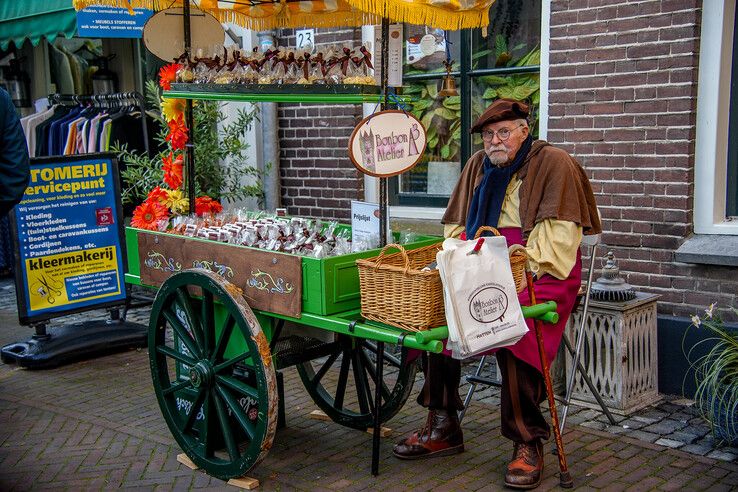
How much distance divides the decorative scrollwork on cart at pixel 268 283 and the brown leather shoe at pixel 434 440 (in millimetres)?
1041

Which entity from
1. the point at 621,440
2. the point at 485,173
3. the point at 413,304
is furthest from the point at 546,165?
the point at 621,440

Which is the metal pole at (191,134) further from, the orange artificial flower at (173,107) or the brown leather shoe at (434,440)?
the brown leather shoe at (434,440)

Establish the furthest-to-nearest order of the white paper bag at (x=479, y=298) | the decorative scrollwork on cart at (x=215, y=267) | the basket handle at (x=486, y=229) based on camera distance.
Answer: the decorative scrollwork on cart at (x=215, y=267)
the basket handle at (x=486, y=229)
the white paper bag at (x=479, y=298)

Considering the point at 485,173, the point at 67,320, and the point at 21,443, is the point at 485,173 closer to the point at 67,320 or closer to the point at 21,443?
the point at 21,443

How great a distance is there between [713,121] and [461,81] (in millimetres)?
2007

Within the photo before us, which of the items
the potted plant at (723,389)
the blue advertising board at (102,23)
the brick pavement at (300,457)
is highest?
the blue advertising board at (102,23)

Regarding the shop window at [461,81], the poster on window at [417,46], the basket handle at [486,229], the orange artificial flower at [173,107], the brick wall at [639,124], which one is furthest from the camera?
the poster on window at [417,46]

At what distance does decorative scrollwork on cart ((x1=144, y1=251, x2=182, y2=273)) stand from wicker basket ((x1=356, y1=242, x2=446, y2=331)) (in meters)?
1.25

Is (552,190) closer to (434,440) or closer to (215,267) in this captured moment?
(434,440)

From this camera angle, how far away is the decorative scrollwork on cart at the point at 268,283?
13.3ft

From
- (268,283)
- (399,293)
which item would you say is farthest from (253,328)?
(399,293)

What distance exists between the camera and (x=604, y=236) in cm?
557

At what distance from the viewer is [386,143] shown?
405 cm

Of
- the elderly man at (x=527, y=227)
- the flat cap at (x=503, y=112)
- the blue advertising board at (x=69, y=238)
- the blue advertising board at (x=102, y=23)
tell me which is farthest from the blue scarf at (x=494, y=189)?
the blue advertising board at (x=102, y=23)
